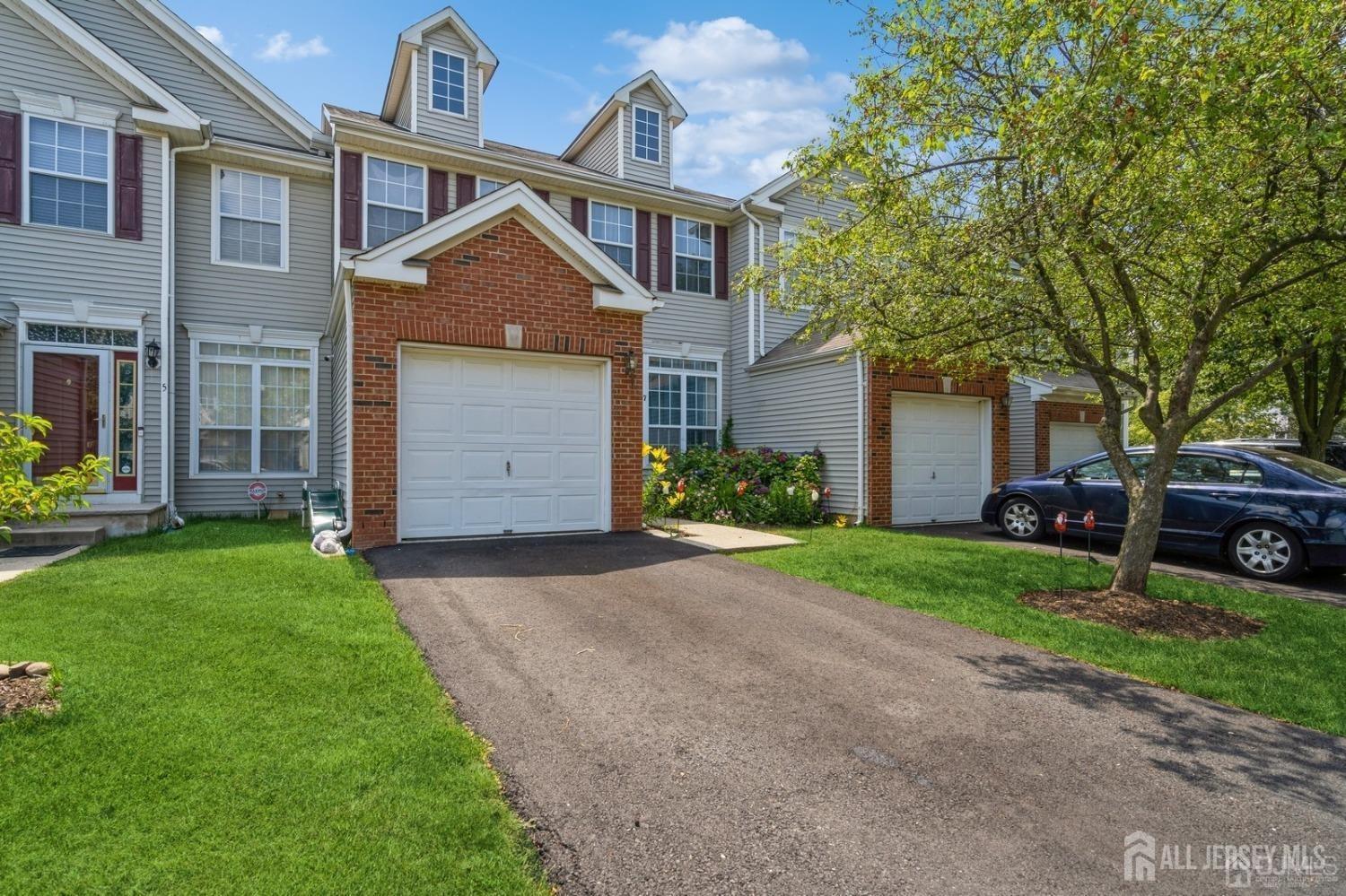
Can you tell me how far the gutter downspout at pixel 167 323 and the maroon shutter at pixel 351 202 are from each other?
1892mm

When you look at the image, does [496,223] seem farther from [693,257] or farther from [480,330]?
[693,257]

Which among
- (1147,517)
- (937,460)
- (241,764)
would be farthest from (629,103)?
(241,764)

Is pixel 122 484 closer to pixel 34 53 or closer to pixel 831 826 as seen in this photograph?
pixel 34 53

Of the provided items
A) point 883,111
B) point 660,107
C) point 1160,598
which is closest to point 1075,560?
point 1160,598

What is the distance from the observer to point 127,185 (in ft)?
33.0

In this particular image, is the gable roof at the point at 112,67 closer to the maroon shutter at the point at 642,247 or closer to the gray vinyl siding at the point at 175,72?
the gray vinyl siding at the point at 175,72

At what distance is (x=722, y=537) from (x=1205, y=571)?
568 cm

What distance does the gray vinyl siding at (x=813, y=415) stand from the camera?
37.7 feet

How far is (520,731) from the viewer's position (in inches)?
133

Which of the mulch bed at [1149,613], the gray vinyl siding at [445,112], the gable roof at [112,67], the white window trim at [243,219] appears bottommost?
the mulch bed at [1149,613]

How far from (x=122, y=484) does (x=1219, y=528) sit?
47.3 feet

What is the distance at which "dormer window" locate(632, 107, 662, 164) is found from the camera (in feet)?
47.3

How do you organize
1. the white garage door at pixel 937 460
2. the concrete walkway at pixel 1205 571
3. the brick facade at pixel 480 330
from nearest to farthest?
the concrete walkway at pixel 1205 571 → the brick facade at pixel 480 330 → the white garage door at pixel 937 460

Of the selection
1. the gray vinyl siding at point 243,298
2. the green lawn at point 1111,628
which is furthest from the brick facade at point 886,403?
the gray vinyl siding at point 243,298
